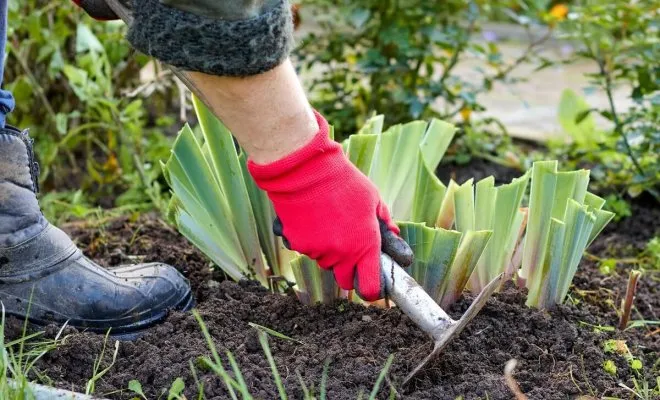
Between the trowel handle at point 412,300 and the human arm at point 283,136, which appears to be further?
the trowel handle at point 412,300

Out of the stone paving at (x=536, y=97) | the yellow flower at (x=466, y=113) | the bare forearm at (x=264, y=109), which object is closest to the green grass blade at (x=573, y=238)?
the bare forearm at (x=264, y=109)

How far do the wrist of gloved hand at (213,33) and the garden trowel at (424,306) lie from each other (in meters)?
0.46

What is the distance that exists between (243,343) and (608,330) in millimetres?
746

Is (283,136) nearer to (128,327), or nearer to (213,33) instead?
(213,33)

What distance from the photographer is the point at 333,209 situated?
5.76 feet

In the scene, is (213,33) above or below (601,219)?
above

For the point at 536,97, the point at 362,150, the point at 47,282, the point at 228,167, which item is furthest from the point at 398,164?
the point at 536,97

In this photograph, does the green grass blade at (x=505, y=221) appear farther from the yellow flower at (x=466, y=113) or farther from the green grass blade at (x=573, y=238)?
the yellow flower at (x=466, y=113)

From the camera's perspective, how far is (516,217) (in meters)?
2.00

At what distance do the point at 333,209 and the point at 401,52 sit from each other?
65.4 inches

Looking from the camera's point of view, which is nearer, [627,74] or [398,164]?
[398,164]

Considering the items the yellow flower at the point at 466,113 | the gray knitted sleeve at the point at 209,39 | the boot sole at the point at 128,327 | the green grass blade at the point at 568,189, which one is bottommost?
the yellow flower at the point at 466,113

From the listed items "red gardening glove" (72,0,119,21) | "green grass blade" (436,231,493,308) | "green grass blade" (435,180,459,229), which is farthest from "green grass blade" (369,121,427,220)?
"red gardening glove" (72,0,119,21)

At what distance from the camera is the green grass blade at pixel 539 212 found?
1953 mm
